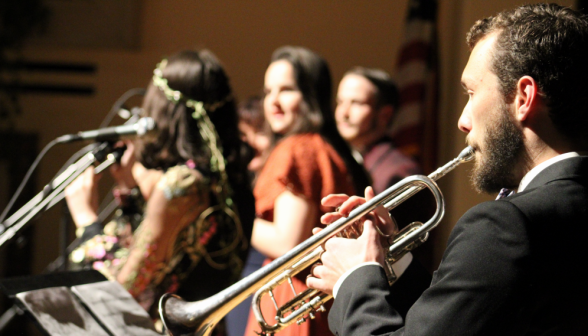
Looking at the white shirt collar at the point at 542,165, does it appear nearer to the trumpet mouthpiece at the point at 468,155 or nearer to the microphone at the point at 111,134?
the trumpet mouthpiece at the point at 468,155

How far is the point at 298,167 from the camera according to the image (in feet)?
6.72

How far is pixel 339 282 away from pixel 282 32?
3.84m

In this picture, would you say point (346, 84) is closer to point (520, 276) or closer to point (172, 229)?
point (172, 229)

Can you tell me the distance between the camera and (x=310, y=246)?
135 cm

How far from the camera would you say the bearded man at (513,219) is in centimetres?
104

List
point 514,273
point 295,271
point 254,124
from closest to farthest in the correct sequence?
1. point 514,273
2. point 295,271
3. point 254,124

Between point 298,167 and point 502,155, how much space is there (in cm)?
93

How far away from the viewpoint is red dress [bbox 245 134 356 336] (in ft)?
6.42

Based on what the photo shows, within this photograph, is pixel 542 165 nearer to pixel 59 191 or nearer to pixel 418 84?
pixel 59 191

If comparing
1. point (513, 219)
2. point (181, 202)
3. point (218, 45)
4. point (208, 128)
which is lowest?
point (181, 202)

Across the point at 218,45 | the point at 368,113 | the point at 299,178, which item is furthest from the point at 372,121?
the point at 218,45

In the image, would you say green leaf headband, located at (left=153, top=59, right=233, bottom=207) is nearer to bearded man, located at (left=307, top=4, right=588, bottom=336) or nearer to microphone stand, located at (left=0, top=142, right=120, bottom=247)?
microphone stand, located at (left=0, top=142, right=120, bottom=247)

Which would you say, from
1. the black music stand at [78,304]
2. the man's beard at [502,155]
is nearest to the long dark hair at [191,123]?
the black music stand at [78,304]

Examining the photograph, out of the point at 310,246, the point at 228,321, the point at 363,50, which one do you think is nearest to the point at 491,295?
the point at 310,246
